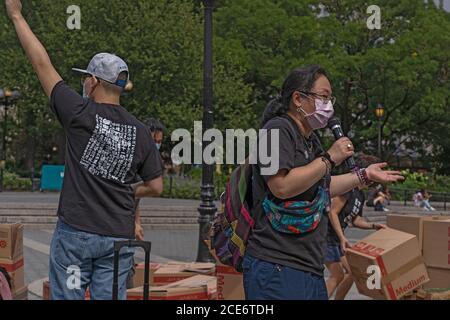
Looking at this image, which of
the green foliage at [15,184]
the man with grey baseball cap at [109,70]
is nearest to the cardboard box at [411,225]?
the man with grey baseball cap at [109,70]

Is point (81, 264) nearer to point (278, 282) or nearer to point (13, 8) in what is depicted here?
point (278, 282)

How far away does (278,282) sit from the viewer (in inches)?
157

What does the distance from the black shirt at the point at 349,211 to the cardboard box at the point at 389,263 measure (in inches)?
17.5

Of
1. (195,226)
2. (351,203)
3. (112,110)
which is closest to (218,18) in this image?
(195,226)

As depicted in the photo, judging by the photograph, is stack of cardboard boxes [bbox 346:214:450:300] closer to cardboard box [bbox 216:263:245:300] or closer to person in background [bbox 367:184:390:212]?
cardboard box [bbox 216:263:245:300]

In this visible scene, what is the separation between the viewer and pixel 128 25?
3478cm

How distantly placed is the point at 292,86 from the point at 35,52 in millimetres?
1238

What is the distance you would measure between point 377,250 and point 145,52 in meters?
28.4

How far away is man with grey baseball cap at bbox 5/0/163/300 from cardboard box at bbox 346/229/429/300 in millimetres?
3420

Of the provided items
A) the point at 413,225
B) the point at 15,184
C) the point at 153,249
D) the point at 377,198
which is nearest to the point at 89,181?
the point at 413,225

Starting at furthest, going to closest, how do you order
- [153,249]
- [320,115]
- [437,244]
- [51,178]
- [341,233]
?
[51,178] → [153,249] → [437,244] → [341,233] → [320,115]

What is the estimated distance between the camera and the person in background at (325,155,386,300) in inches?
312

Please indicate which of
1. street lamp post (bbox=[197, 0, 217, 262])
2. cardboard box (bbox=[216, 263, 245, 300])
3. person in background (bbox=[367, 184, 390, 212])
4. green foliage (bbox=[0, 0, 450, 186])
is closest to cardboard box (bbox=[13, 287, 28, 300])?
cardboard box (bbox=[216, 263, 245, 300])

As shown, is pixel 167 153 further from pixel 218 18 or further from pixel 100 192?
pixel 100 192
